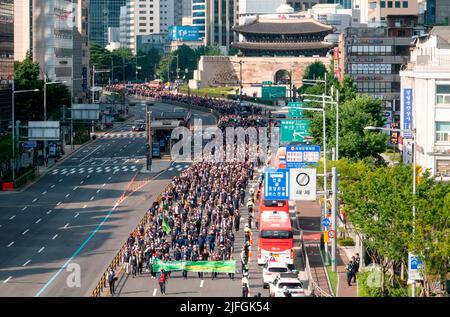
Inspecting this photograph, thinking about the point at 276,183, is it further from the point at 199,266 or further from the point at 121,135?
the point at 121,135

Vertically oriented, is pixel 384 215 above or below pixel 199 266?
above

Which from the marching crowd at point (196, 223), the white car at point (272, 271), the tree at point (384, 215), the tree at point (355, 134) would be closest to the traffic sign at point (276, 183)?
the marching crowd at point (196, 223)

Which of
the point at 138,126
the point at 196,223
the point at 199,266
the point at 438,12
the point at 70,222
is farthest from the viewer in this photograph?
the point at 438,12

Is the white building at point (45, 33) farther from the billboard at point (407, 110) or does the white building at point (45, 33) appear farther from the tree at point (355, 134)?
the billboard at point (407, 110)

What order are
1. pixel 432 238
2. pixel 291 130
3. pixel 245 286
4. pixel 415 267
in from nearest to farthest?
pixel 415 267 → pixel 432 238 → pixel 245 286 → pixel 291 130

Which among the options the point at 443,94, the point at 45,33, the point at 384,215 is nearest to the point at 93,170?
the point at 443,94

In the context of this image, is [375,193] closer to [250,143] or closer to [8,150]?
[8,150]
